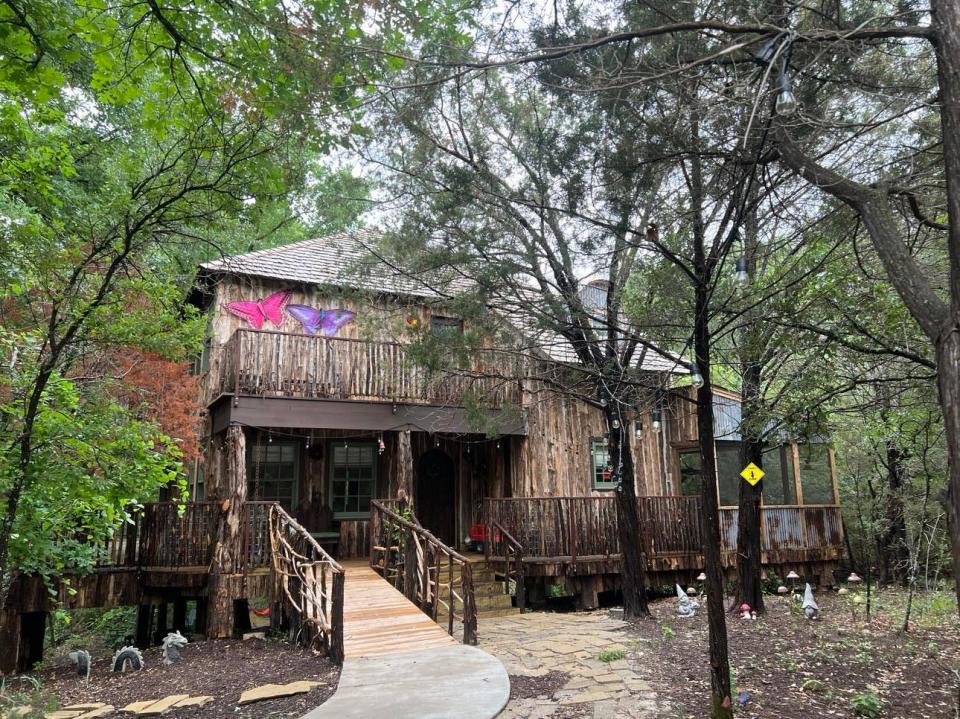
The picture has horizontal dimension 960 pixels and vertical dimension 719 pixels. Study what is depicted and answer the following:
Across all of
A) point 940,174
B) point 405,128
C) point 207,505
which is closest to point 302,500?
point 207,505

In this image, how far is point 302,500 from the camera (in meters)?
13.9

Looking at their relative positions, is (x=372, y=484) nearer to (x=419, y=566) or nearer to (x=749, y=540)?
(x=419, y=566)

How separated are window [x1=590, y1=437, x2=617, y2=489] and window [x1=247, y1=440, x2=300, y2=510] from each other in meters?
6.56

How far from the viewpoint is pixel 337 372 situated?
12.2 metres

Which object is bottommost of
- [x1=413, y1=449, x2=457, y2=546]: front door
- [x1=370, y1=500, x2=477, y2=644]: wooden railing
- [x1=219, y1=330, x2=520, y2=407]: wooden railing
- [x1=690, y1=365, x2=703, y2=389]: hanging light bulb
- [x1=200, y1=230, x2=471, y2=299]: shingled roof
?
[x1=370, y1=500, x2=477, y2=644]: wooden railing

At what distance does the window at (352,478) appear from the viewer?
14297 mm

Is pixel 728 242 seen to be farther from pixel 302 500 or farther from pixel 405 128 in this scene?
pixel 302 500

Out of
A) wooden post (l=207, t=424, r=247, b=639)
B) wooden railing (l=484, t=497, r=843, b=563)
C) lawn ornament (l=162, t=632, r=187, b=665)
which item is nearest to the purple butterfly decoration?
wooden post (l=207, t=424, r=247, b=639)

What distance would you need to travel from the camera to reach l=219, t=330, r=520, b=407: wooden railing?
11.1m

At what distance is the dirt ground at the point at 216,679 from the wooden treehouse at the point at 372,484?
469 mm

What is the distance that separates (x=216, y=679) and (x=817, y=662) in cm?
669

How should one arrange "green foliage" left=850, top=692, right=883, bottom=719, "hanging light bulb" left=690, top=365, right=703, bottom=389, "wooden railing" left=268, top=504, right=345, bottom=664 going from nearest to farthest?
"green foliage" left=850, top=692, right=883, bottom=719 → "hanging light bulb" left=690, top=365, right=703, bottom=389 → "wooden railing" left=268, top=504, right=345, bottom=664

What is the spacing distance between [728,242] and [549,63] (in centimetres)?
234

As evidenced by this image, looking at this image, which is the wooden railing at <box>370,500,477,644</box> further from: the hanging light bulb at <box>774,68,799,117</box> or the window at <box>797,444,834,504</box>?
the window at <box>797,444,834,504</box>
